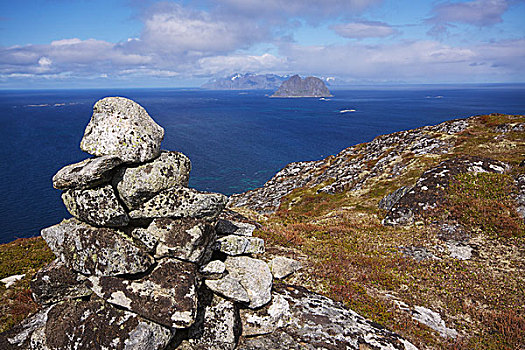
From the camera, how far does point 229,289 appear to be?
13.0 m

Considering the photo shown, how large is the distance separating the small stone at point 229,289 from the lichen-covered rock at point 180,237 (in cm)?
122

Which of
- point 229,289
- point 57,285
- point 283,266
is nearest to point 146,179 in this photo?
point 57,285

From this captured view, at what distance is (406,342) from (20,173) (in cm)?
13765

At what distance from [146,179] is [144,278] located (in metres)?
4.10

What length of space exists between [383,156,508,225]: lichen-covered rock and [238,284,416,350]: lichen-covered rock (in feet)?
63.7

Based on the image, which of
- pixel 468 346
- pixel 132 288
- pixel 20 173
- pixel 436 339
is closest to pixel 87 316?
pixel 132 288

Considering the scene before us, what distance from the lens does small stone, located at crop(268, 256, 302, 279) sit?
1723cm

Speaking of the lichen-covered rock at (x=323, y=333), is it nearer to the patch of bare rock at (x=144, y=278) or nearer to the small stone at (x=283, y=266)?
the patch of bare rock at (x=144, y=278)

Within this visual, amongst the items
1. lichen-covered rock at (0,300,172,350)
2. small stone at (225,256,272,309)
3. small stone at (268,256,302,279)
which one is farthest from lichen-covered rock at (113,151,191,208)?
small stone at (268,256,302,279)

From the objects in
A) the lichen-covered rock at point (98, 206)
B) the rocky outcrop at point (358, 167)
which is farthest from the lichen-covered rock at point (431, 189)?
the lichen-covered rock at point (98, 206)

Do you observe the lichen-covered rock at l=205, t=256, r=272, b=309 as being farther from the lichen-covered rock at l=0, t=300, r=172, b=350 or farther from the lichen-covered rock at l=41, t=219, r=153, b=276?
the lichen-covered rock at l=41, t=219, r=153, b=276

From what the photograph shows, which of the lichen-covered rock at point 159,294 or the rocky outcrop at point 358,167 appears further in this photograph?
the rocky outcrop at point 358,167

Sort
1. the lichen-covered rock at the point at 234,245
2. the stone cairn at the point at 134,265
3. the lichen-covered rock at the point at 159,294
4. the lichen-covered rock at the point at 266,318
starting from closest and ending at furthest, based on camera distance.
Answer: the lichen-covered rock at the point at 159,294
the stone cairn at the point at 134,265
the lichen-covered rock at the point at 266,318
the lichen-covered rock at the point at 234,245

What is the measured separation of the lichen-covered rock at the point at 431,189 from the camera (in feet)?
101
